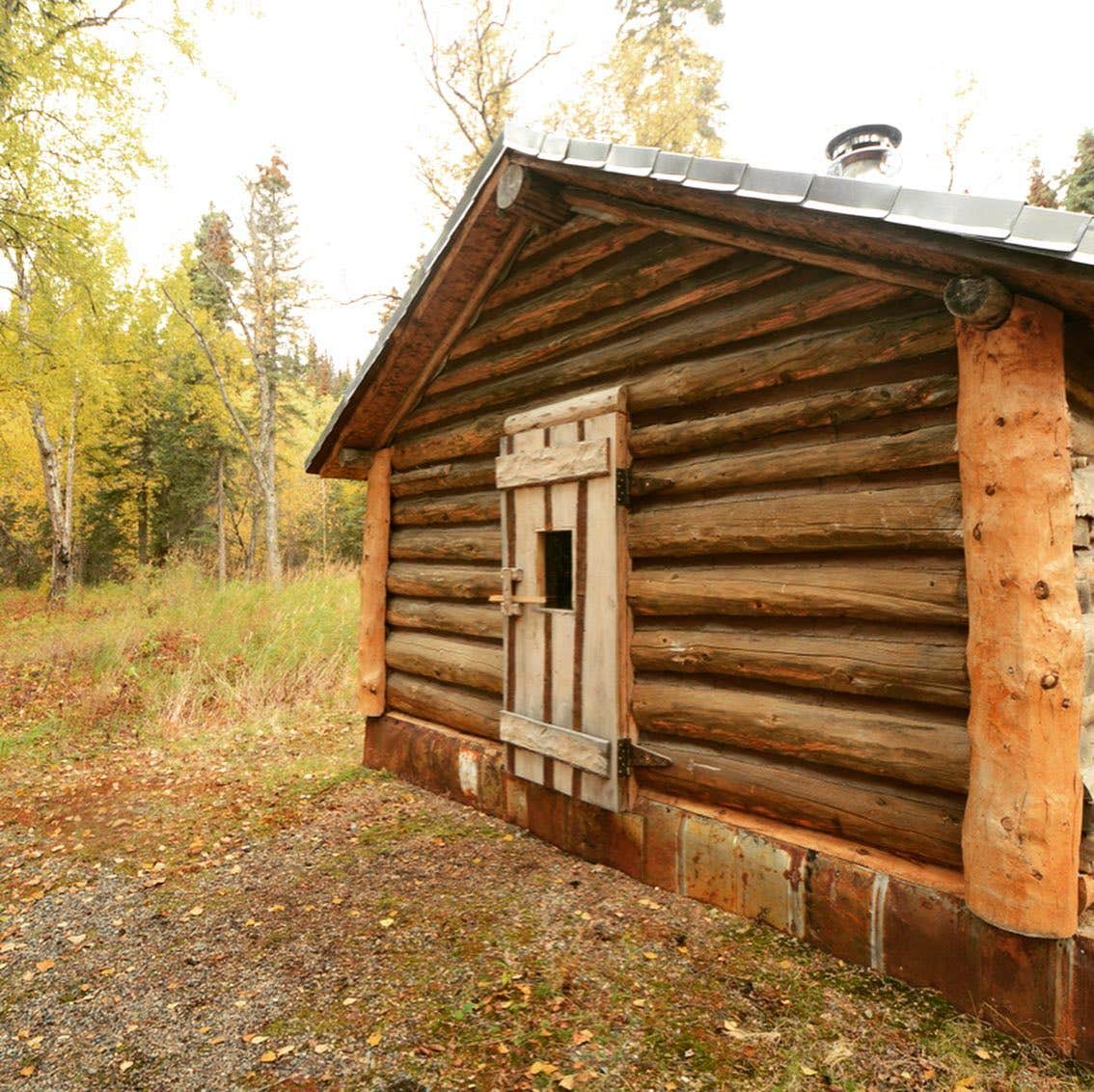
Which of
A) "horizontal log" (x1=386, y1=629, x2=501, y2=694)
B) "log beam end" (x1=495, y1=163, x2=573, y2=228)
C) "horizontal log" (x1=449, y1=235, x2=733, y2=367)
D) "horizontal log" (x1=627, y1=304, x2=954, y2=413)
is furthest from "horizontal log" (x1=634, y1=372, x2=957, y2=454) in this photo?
"horizontal log" (x1=386, y1=629, x2=501, y2=694)

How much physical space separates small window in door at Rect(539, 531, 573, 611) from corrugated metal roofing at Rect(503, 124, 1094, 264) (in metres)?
2.26

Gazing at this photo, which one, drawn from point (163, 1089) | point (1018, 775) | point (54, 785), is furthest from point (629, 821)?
point (54, 785)

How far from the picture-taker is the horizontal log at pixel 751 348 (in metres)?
3.13

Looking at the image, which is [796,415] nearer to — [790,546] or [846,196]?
[790,546]

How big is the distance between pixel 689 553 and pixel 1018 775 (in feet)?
5.82

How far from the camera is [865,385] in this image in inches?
125

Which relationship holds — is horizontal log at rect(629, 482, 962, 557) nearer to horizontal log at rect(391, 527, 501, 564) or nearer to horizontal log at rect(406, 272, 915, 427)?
horizontal log at rect(406, 272, 915, 427)

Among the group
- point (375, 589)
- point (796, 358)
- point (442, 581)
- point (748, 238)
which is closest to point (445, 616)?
point (442, 581)

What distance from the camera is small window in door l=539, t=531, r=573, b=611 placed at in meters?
4.74

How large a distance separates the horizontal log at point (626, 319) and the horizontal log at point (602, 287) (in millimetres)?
57

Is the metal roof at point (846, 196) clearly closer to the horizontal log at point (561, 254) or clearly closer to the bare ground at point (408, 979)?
the horizontal log at point (561, 254)

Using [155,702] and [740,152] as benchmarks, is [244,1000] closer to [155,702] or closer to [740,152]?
[155,702]

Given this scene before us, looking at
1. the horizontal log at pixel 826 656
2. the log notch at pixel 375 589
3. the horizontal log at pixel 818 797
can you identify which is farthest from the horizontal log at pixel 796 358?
the log notch at pixel 375 589

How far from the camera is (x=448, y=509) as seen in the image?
18.1 ft
